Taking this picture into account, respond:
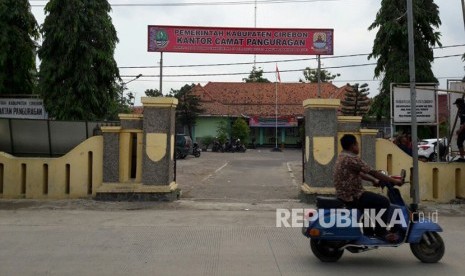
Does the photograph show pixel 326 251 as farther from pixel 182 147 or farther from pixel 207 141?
pixel 207 141

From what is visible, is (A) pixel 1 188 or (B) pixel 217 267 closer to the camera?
(B) pixel 217 267

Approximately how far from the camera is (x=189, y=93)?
4941 centimetres

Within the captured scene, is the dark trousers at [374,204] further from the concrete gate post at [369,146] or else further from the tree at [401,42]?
the tree at [401,42]

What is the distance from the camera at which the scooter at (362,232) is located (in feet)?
21.0

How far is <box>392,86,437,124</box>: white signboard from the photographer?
13.1 m

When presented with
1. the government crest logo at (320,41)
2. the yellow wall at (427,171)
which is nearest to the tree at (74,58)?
the government crest logo at (320,41)

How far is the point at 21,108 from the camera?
1764cm

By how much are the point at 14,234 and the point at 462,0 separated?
11.1 meters

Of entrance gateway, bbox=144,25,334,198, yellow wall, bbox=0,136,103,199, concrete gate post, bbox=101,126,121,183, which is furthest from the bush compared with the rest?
concrete gate post, bbox=101,126,121,183

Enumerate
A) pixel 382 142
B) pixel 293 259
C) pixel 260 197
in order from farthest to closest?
pixel 260 197
pixel 382 142
pixel 293 259

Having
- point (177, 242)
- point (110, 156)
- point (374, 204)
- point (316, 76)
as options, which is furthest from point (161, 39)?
point (316, 76)

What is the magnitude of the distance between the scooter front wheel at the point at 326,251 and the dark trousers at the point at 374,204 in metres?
0.60

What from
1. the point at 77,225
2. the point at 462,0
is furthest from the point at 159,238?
the point at 462,0

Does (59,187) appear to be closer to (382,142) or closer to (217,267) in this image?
(217,267)
